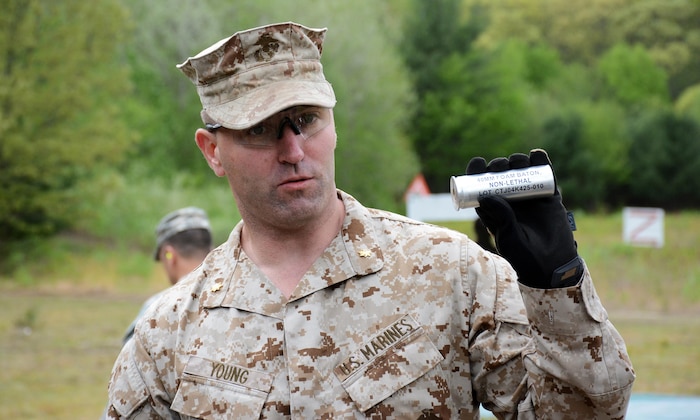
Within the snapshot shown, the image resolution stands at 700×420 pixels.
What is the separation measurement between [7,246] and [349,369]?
32.6 meters

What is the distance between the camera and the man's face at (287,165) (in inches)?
109

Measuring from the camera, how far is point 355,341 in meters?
2.74

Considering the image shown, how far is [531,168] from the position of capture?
2.40m

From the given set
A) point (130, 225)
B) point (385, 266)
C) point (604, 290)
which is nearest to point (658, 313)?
point (604, 290)

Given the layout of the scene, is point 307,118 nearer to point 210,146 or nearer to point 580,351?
point 210,146

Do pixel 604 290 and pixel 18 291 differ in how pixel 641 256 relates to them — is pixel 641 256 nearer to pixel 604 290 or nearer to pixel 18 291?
pixel 604 290

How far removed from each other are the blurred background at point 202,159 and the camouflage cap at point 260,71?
9999mm

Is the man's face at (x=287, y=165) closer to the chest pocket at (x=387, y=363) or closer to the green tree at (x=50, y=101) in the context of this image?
the chest pocket at (x=387, y=363)

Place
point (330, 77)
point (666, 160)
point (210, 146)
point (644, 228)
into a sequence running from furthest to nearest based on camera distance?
point (666, 160), point (330, 77), point (644, 228), point (210, 146)

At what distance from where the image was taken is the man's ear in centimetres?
302

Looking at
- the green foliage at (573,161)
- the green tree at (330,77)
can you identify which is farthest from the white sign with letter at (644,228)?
the green foliage at (573,161)

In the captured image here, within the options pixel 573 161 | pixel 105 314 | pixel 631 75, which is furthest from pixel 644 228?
pixel 631 75

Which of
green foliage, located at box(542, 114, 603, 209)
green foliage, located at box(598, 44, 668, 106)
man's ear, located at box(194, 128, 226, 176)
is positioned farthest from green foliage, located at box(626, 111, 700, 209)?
man's ear, located at box(194, 128, 226, 176)

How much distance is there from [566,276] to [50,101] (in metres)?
32.4
